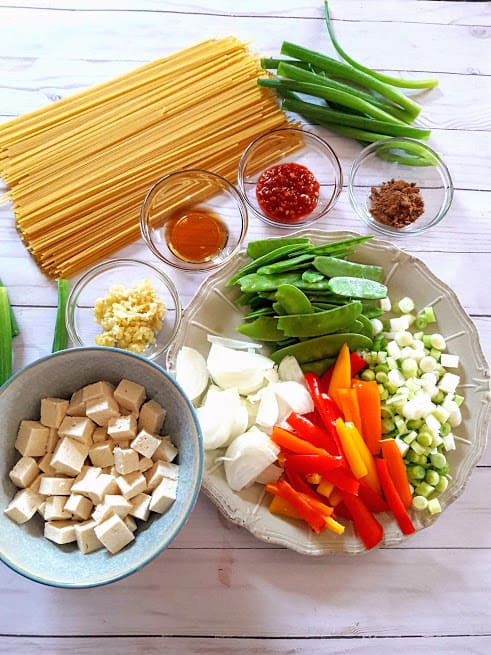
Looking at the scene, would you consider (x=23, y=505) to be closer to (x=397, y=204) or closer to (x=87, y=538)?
(x=87, y=538)

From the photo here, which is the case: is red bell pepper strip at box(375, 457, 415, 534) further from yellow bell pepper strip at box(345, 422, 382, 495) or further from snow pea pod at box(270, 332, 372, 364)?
snow pea pod at box(270, 332, 372, 364)

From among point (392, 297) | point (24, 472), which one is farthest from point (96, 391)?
point (392, 297)

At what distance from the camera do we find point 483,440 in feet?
6.07

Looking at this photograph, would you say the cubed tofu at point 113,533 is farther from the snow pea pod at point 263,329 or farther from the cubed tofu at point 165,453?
the snow pea pod at point 263,329

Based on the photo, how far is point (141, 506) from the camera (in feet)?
5.24

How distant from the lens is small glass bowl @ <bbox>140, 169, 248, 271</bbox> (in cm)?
202

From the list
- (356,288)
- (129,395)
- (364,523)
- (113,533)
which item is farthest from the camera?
Answer: (356,288)

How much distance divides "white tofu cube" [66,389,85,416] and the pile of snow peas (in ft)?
1.62

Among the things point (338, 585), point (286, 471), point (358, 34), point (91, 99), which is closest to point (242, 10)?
point (358, 34)

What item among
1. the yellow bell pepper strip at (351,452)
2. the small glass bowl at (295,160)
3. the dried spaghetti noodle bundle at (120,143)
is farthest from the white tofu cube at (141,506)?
the small glass bowl at (295,160)

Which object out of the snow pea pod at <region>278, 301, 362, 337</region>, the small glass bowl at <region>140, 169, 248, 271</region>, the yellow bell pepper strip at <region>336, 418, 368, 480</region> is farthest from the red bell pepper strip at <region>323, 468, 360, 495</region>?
the small glass bowl at <region>140, 169, 248, 271</region>

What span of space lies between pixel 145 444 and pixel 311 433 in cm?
47

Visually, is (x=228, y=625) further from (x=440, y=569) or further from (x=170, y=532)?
(x=440, y=569)

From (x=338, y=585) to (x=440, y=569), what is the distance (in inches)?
12.5
